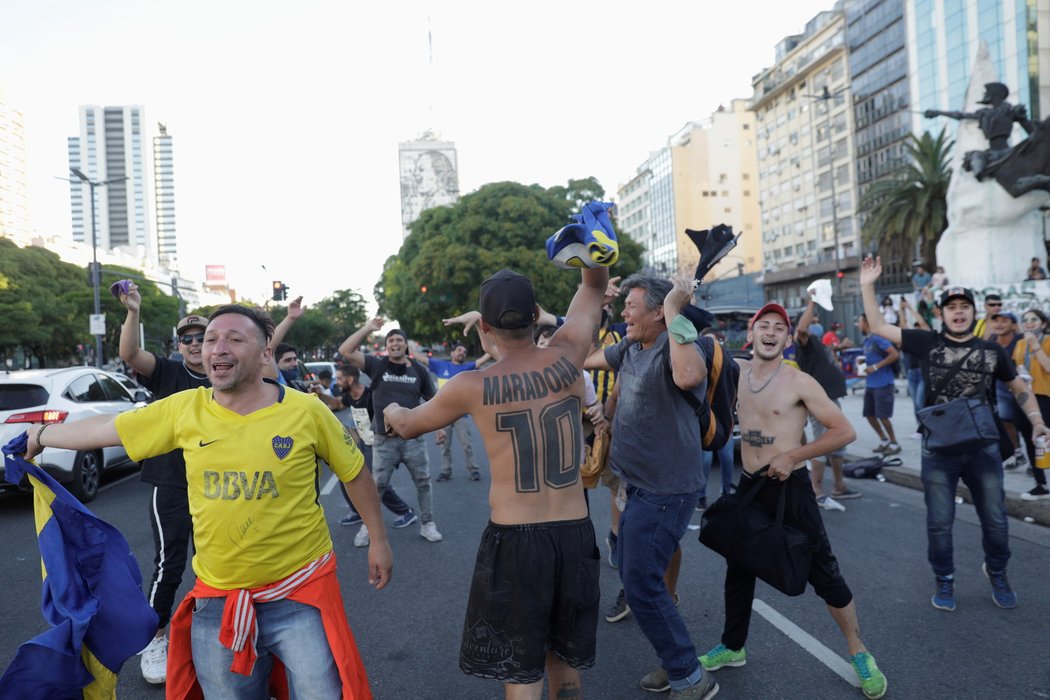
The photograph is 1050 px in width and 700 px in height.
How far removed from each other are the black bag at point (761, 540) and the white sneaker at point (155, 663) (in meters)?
2.81

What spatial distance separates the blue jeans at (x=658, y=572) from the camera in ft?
11.4

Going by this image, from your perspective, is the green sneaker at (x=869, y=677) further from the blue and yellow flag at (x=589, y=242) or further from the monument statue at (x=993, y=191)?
the monument statue at (x=993, y=191)

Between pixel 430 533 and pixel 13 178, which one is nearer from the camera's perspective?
pixel 430 533

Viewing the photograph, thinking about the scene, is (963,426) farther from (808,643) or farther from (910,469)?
(910,469)

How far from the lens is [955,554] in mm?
5902

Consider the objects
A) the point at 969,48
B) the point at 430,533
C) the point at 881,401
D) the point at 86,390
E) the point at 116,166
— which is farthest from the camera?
the point at 116,166

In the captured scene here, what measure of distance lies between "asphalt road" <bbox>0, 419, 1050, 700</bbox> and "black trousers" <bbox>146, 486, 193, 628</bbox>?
468mm

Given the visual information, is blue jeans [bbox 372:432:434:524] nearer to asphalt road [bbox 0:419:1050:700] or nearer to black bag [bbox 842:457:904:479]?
asphalt road [bbox 0:419:1050:700]

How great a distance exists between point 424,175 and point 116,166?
87.6 m

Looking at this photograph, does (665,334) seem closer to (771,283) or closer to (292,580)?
(292,580)

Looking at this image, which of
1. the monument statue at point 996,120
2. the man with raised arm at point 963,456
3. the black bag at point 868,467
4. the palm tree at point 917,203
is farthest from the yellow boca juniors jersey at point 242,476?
the palm tree at point 917,203

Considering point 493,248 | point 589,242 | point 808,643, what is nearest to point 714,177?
point 493,248

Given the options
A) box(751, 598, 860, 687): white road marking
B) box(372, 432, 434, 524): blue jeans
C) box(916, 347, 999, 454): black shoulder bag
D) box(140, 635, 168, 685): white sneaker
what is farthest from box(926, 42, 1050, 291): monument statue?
box(140, 635, 168, 685): white sneaker

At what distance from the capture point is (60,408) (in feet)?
29.1
